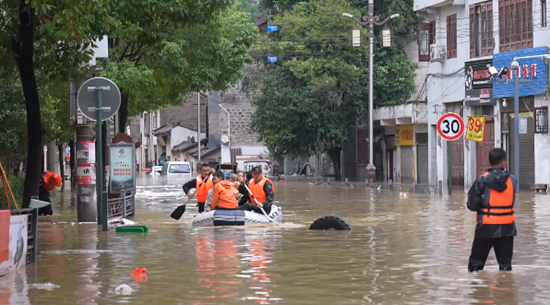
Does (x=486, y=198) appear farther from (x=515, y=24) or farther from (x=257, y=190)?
(x=515, y=24)

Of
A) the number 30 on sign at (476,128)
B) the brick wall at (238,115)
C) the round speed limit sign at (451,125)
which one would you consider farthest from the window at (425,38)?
the brick wall at (238,115)

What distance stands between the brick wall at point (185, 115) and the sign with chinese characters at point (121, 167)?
86.4 metres

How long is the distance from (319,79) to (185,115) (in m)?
64.2

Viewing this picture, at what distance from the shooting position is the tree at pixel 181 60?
3359 cm

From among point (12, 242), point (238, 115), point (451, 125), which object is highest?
point (238, 115)

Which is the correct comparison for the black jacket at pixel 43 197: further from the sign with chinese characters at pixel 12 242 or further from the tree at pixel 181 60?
the sign with chinese characters at pixel 12 242

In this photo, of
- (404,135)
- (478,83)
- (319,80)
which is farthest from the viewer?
(404,135)

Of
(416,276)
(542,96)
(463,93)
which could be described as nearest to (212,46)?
(542,96)

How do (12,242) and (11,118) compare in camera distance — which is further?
(11,118)

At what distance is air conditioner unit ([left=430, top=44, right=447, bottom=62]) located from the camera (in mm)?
53406

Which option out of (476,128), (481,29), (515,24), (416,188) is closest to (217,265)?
(416,188)

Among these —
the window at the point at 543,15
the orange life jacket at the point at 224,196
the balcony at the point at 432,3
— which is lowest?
the orange life jacket at the point at 224,196

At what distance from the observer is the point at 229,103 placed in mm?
98312

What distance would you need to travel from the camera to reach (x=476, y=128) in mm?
50375
